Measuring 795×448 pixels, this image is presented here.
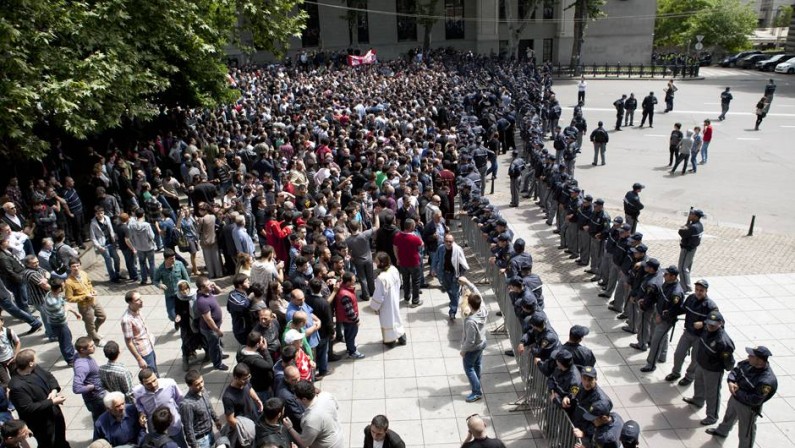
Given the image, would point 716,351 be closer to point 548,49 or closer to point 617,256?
point 617,256

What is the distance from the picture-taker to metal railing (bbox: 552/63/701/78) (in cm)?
4069

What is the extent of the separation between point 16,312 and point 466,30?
5040 cm

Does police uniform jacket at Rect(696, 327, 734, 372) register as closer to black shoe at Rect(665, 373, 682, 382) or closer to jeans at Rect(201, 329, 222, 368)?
black shoe at Rect(665, 373, 682, 382)

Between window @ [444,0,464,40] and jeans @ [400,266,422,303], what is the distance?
155 ft

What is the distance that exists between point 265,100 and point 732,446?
856 inches

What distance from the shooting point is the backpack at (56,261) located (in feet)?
31.3

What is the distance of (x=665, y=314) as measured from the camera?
26.8 ft

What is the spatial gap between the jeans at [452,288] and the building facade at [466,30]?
4459cm

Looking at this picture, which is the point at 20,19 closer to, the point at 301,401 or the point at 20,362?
the point at 20,362

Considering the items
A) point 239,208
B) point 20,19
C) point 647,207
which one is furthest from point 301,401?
point 647,207

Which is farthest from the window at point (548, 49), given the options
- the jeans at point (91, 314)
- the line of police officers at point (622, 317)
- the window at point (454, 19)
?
the jeans at point (91, 314)

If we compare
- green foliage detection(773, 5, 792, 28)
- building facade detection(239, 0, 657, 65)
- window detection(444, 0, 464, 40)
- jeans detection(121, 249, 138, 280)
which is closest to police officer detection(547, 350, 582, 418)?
jeans detection(121, 249, 138, 280)

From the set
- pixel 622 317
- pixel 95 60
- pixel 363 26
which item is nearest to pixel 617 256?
pixel 622 317

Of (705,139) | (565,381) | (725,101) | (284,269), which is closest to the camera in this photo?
(565,381)
